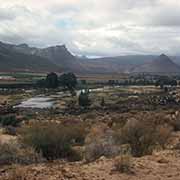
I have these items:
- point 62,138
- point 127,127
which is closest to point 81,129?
point 127,127

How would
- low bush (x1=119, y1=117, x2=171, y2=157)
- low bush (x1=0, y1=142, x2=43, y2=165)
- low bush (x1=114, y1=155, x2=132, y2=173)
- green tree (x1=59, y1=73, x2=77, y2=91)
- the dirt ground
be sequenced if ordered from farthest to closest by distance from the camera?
1. green tree (x1=59, y1=73, x2=77, y2=91)
2. low bush (x1=119, y1=117, x2=171, y2=157)
3. low bush (x1=0, y1=142, x2=43, y2=165)
4. low bush (x1=114, y1=155, x2=132, y2=173)
5. the dirt ground

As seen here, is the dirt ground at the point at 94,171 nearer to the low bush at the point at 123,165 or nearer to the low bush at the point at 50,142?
the low bush at the point at 123,165

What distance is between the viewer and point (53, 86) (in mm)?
145250

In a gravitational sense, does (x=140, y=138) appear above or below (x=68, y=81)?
above

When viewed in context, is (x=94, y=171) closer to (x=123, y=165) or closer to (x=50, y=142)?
(x=123, y=165)

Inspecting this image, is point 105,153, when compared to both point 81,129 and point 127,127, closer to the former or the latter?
point 127,127

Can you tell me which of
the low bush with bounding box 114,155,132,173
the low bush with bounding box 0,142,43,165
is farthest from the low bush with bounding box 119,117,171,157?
the low bush with bounding box 0,142,43,165

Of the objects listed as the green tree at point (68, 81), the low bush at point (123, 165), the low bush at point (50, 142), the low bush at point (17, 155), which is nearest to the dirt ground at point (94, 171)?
the low bush at point (123, 165)

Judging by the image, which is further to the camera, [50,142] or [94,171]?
[50,142]

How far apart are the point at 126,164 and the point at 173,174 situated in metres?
1.53

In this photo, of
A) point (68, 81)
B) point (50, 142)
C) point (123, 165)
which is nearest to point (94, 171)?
point (123, 165)

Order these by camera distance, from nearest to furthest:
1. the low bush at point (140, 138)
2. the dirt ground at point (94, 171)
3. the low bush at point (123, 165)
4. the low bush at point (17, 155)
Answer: the dirt ground at point (94, 171) → the low bush at point (123, 165) → the low bush at point (17, 155) → the low bush at point (140, 138)

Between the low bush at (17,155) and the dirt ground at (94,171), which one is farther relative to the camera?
the low bush at (17,155)

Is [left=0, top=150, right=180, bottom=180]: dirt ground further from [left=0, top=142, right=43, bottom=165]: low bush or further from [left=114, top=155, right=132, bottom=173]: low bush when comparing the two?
[left=0, top=142, right=43, bottom=165]: low bush
